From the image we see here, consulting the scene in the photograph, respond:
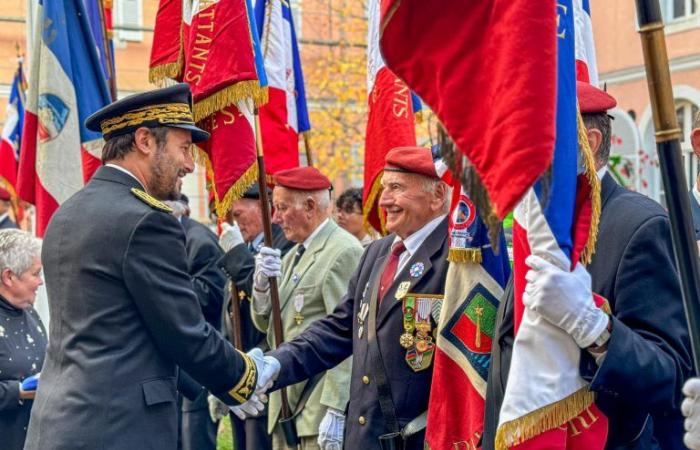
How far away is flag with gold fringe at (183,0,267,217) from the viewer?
5.77 metres

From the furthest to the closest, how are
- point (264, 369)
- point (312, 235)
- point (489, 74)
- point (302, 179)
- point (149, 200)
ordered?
point (302, 179) → point (312, 235) → point (264, 369) → point (149, 200) → point (489, 74)

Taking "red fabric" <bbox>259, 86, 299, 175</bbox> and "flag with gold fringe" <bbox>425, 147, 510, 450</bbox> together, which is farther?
"red fabric" <bbox>259, 86, 299, 175</bbox>

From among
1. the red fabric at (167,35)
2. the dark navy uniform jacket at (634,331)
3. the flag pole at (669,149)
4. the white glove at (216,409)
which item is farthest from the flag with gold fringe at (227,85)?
the flag pole at (669,149)

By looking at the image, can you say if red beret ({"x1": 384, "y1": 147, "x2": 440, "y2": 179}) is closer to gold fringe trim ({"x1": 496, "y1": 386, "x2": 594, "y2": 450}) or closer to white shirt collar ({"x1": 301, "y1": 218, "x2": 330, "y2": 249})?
white shirt collar ({"x1": 301, "y1": 218, "x2": 330, "y2": 249})

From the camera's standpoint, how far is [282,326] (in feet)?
20.5

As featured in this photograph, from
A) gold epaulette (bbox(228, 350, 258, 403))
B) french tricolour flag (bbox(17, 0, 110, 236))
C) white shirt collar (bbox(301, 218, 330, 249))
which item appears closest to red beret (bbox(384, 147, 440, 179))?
gold epaulette (bbox(228, 350, 258, 403))

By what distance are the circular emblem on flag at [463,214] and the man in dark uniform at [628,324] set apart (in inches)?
17.7

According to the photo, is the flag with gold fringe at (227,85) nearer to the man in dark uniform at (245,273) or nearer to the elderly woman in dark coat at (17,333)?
the man in dark uniform at (245,273)

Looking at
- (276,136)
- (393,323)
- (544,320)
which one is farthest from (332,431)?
(544,320)

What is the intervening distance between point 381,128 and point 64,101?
221 cm

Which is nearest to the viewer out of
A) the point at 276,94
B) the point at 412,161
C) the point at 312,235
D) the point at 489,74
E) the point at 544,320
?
the point at 489,74

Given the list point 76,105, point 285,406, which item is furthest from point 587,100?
point 76,105

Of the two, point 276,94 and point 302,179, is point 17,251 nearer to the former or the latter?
point 302,179

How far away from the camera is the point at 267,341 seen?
672 cm
